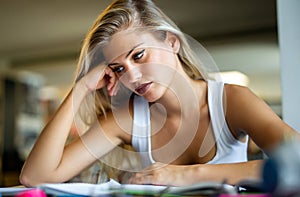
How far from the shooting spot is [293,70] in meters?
1.12

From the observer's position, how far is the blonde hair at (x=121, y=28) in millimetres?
996

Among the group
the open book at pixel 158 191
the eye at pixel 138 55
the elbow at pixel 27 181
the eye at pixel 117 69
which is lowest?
the elbow at pixel 27 181

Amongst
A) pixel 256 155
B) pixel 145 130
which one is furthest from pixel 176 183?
pixel 256 155

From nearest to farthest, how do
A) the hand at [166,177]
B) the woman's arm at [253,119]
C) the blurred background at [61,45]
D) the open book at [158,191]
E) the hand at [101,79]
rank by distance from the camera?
1. the open book at [158,191]
2. the hand at [166,177]
3. the woman's arm at [253,119]
4. the hand at [101,79]
5. the blurred background at [61,45]

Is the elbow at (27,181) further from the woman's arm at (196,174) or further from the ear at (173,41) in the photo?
the ear at (173,41)

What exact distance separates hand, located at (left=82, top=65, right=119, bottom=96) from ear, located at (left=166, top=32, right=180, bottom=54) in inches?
6.3

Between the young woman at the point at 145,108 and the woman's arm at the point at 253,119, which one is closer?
the woman's arm at the point at 253,119

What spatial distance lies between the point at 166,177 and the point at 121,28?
42cm

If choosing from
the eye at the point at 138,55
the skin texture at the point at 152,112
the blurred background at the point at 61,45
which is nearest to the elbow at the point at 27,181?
the skin texture at the point at 152,112

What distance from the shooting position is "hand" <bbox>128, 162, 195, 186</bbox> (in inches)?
27.7

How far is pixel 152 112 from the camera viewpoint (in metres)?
1.13

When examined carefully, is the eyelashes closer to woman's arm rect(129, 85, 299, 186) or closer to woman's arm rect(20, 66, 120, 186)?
woman's arm rect(20, 66, 120, 186)

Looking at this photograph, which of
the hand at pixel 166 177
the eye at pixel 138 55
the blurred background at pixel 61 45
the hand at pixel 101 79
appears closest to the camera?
the hand at pixel 166 177

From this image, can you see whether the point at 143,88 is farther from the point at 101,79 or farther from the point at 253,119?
the point at 253,119
